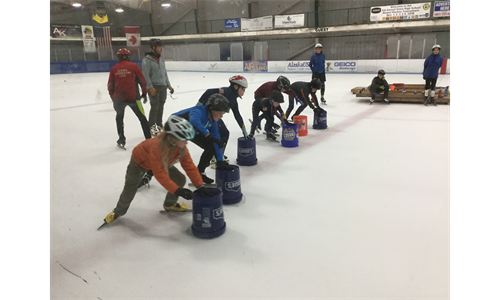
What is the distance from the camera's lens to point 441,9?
57.5 ft

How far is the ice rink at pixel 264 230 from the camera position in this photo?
198 centimetres

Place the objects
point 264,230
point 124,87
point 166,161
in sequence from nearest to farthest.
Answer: point 166,161, point 264,230, point 124,87

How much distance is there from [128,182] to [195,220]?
2.30 feet

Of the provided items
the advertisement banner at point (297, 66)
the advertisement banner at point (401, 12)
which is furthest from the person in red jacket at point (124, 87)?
the advertisement banner at point (401, 12)

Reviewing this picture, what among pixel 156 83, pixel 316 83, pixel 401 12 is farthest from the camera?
pixel 401 12

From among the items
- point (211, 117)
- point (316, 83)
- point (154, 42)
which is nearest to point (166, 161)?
point (211, 117)

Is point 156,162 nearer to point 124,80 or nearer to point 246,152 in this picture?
point 124,80

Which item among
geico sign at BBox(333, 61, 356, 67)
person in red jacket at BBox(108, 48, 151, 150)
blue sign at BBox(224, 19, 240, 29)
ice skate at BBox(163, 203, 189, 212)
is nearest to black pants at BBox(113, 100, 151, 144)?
person in red jacket at BBox(108, 48, 151, 150)

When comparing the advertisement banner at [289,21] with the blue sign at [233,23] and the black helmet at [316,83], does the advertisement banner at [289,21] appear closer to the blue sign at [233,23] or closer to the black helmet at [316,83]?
the blue sign at [233,23]

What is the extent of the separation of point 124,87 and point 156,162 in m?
1.67

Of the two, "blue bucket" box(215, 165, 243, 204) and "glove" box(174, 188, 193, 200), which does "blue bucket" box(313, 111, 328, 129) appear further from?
"glove" box(174, 188, 193, 200)

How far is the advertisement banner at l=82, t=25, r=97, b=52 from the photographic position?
254 cm

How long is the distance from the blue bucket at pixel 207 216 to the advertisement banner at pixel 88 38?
5.24 ft

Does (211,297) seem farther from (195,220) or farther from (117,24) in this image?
(117,24)
